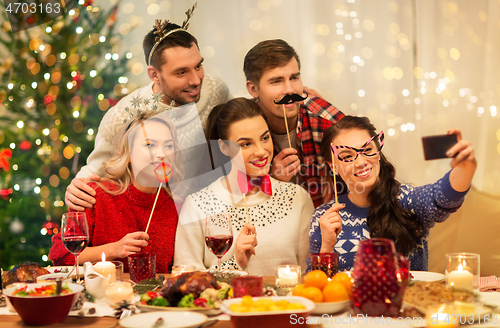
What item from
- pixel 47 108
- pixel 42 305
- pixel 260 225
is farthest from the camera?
pixel 47 108

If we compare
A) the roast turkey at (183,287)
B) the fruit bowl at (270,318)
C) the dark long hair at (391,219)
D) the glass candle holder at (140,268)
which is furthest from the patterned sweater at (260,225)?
the fruit bowl at (270,318)

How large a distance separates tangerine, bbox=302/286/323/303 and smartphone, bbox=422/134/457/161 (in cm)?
58

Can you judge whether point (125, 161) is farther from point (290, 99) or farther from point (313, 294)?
point (313, 294)

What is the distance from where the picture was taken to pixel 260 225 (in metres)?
2.17

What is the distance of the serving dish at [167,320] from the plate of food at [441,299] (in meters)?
0.50

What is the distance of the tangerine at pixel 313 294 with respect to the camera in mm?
1050

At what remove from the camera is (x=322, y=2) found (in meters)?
2.65

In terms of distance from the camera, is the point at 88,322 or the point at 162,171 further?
the point at 162,171

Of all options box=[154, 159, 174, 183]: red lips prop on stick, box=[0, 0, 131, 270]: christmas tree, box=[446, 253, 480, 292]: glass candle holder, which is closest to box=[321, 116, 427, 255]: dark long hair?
box=[446, 253, 480, 292]: glass candle holder

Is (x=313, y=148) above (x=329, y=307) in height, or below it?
above

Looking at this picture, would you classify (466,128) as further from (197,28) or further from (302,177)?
(197,28)

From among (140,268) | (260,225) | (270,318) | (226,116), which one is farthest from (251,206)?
(270,318)

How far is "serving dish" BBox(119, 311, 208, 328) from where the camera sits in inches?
38.9

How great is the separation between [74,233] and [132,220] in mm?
778
